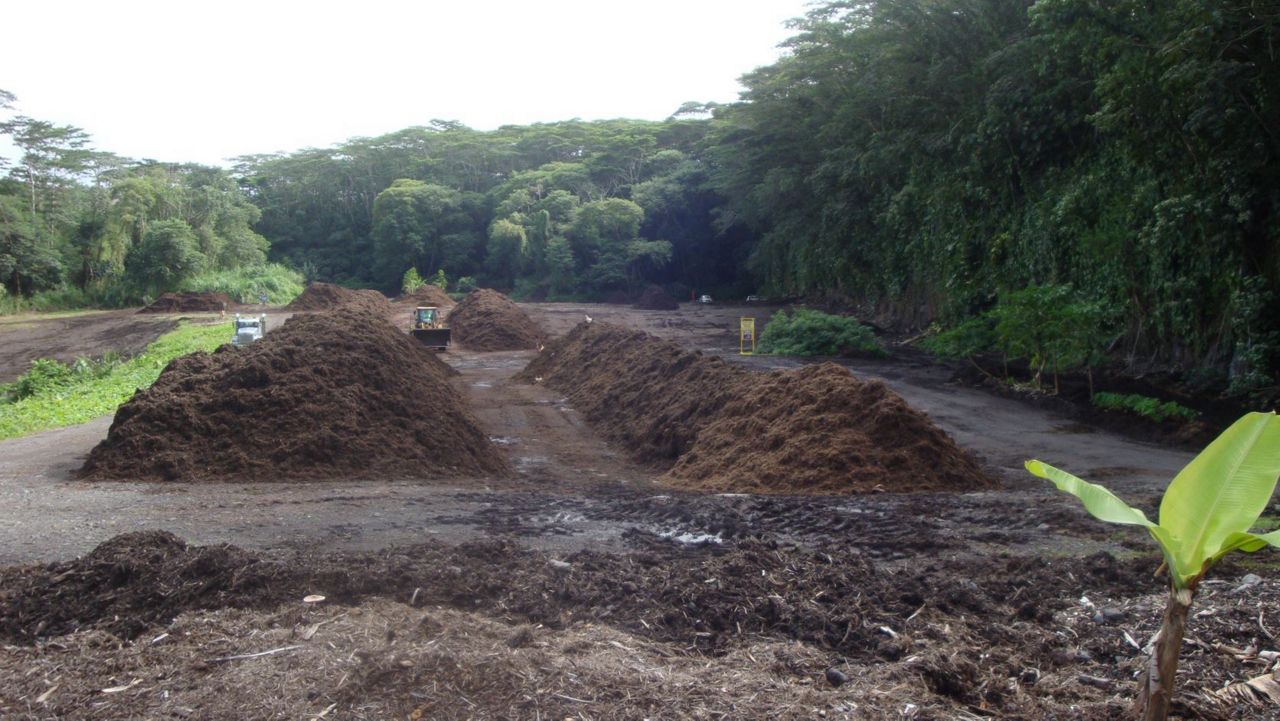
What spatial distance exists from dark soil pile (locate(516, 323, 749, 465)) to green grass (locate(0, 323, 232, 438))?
7.61 metres

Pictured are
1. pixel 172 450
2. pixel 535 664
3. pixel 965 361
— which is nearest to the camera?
pixel 535 664

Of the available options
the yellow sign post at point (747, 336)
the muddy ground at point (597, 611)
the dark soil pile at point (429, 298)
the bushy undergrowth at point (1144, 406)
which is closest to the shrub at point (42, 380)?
the muddy ground at point (597, 611)

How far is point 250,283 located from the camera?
4903cm

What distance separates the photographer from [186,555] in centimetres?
554

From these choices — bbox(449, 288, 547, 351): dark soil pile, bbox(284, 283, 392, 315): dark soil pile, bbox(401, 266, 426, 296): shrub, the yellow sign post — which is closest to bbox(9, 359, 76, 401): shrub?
bbox(449, 288, 547, 351): dark soil pile

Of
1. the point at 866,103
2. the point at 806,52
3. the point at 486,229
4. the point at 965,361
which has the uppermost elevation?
the point at 806,52

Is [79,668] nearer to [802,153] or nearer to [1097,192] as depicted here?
[1097,192]

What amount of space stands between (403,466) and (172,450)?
2754 mm

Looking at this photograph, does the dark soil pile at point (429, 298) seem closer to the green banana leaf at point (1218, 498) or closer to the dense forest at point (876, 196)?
the dense forest at point (876, 196)

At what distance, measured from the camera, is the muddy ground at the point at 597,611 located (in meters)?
3.68

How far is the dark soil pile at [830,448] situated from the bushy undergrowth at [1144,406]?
15.9 ft

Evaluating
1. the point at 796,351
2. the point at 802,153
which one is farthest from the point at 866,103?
the point at 796,351

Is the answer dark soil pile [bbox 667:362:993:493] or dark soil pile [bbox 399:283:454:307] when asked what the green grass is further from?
dark soil pile [bbox 399:283:454:307]

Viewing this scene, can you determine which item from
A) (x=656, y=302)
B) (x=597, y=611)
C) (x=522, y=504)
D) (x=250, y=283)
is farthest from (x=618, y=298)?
(x=597, y=611)
